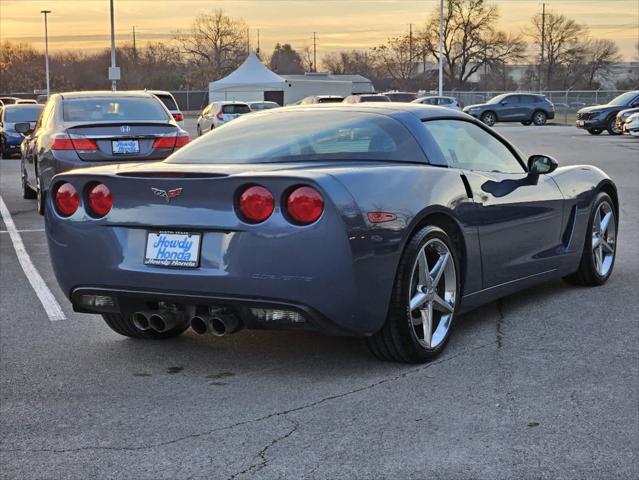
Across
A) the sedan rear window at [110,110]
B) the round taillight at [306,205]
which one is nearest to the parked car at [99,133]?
the sedan rear window at [110,110]

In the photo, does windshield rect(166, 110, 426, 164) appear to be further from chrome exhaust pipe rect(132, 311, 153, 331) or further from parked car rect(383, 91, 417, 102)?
parked car rect(383, 91, 417, 102)

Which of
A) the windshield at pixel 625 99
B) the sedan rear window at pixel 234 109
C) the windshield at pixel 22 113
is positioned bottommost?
the windshield at pixel 22 113

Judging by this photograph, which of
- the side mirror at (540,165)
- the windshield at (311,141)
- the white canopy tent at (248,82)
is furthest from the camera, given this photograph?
the white canopy tent at (248,82)

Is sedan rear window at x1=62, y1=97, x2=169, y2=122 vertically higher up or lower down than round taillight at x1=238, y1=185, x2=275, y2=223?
higher up

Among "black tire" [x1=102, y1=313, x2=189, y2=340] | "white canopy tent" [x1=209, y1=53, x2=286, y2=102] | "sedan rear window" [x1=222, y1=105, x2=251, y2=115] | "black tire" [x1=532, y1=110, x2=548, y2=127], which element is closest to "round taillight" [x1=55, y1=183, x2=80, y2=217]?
"black tire" [x1=102, y1=313, x2=189, y2=340]

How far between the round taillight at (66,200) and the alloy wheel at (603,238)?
150 inches

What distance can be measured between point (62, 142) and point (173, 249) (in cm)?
700

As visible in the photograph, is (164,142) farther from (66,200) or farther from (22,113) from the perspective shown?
(22,113)

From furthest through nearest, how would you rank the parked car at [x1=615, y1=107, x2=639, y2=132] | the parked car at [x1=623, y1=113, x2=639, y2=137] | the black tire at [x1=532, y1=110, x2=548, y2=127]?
the black tire at [x1=532, y1=110, x2=548, y2=127] < the parked car at [x1=615, y1=107, x2=639, y2=132] < the parked car at [x1=623, y1=113, x2=639, y2=137]

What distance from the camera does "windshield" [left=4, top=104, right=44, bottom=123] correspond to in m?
26.4

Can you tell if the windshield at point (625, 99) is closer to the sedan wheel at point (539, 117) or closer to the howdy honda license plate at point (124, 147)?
the sedan wheel at point (539, 117)

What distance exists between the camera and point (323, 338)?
18.4 feet

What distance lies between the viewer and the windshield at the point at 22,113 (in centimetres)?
2643

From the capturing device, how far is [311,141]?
5352mm
